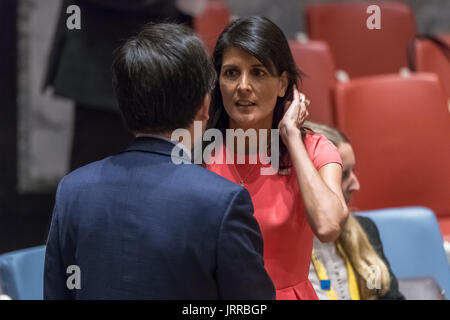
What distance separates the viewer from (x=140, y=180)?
0.93 m

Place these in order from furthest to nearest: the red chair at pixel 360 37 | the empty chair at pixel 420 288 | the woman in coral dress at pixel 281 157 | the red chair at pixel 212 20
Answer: the red chair at pixel 360 37 → the red chair at pixel 212 20 → the empty chair at pixel 420 288 → the woman in coral dress at pixel 281 157

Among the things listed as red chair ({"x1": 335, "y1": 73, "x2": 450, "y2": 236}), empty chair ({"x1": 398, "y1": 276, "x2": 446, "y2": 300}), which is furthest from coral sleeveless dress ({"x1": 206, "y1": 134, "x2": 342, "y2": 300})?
red chair ({"x1": 335, "y1": 73, "x2": 450, "y2": 236})

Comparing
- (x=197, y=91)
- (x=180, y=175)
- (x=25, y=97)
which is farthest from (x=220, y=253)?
(x=25, y=97)

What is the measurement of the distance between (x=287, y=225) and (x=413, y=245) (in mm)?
827

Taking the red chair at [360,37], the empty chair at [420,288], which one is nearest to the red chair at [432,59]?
the red chair at [360,37]

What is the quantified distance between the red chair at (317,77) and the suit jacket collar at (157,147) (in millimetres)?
1461

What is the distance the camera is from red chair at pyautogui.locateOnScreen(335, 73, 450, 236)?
2.29m

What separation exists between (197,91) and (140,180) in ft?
0.47

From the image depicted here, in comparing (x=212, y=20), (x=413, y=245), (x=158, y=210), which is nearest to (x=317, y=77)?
(x=212, y=20)

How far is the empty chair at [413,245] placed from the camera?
6.15 ft

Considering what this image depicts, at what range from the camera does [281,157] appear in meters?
1.23

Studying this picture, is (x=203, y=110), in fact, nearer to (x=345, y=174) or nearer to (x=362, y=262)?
(x=345, y=174)

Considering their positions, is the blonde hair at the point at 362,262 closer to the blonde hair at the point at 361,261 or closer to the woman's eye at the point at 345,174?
the blonde hair at the point at 361,261

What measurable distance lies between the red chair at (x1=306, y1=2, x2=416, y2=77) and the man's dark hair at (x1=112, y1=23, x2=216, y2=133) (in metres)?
2.15
